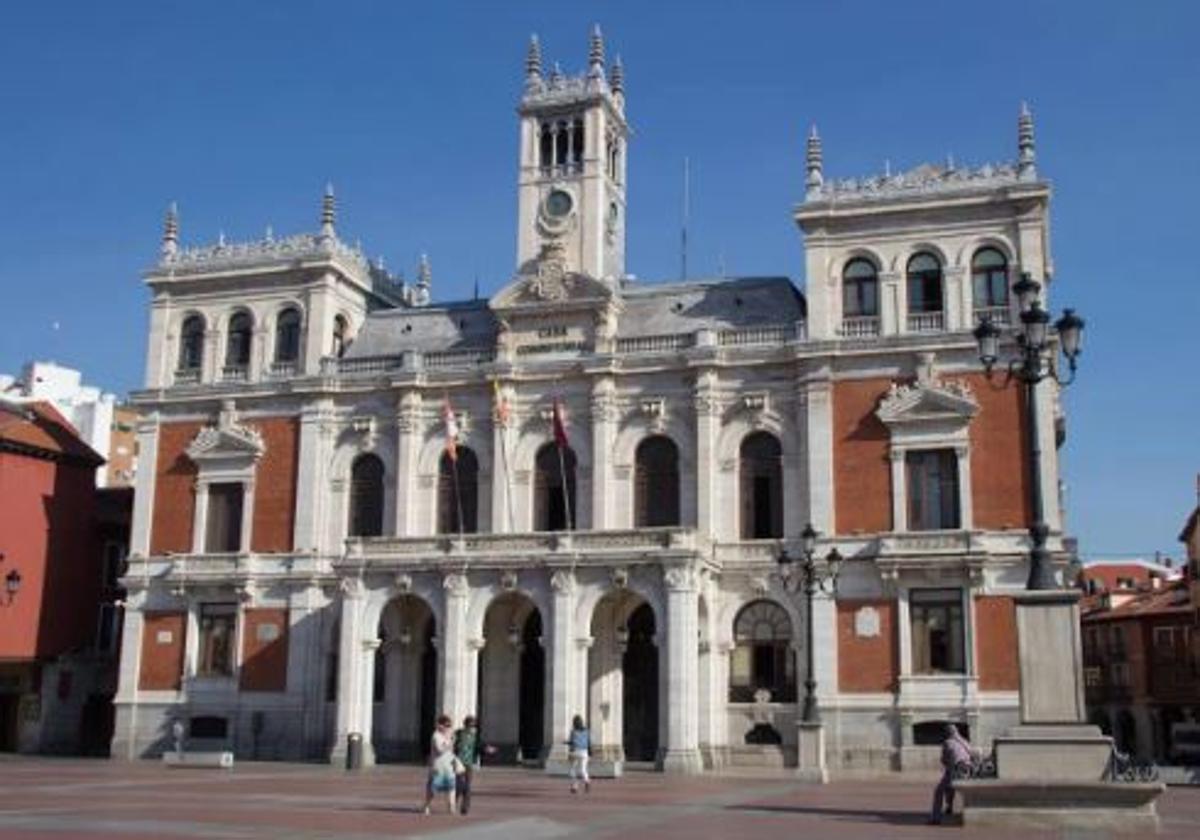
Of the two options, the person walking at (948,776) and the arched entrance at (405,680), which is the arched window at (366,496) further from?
the person walking at (948,776)

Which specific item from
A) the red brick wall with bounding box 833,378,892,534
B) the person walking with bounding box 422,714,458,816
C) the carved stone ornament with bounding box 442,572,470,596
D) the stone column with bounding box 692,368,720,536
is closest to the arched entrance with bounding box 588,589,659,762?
the stone column with bounding box 692,368,720,536

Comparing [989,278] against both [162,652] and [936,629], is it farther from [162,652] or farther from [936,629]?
[162,652]

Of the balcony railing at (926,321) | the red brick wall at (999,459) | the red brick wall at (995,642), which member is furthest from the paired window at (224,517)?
the red brick wall at (995,642)

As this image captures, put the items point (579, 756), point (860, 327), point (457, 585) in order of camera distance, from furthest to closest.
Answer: point (860, 327), point (457, 585), point (579, 756)

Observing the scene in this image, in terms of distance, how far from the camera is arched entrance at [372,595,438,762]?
5222 centimetres

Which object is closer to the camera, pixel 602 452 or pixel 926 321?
pixel 926 321

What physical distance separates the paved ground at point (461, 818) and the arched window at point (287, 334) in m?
19.7

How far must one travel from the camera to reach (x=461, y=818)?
86.7 ft

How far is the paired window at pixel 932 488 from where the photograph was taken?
48.0 metres

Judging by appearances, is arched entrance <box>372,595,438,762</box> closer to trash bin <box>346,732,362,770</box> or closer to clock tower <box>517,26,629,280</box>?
trash bin <box>346,732,362,770</box>

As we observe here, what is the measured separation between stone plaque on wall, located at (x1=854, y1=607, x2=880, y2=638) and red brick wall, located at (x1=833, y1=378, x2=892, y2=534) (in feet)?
9.02

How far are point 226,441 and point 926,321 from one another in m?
27.8

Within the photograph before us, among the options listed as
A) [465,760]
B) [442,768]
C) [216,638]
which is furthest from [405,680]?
[442,768]

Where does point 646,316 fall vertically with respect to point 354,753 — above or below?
above
